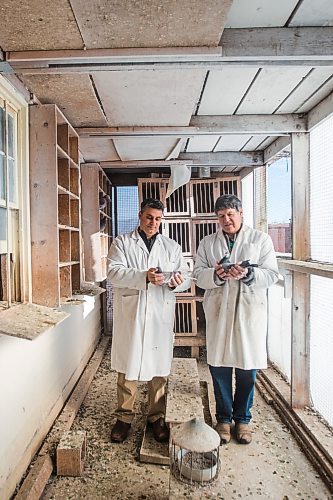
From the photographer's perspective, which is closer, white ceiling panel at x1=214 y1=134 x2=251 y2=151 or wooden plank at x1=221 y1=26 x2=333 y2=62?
wooden plank at x1=221 y1=26 x2=333 y2=62

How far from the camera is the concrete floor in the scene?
1912 millimetres

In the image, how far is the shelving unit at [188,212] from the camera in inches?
163

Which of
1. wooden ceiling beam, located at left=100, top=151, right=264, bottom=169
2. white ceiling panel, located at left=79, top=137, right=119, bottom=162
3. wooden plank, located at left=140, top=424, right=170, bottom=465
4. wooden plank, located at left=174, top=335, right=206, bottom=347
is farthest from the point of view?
wooden plank, located at left=174, top=335, right=206, bottom=347

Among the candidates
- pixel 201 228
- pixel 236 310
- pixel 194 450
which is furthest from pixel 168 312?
pixel 201 228

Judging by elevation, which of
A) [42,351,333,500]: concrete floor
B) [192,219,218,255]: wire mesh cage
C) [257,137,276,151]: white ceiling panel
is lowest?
[42,351,333,500]: concrete floor

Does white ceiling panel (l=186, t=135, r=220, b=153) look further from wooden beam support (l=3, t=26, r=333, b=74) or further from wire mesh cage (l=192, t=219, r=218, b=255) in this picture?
wooden beam support (l=3, t=26, r=333, b=74)

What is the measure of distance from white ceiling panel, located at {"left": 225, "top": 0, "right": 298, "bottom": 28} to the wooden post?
1.25m

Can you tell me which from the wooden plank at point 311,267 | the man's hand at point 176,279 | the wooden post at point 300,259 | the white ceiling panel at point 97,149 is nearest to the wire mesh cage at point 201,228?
the white ceiling panel at point 97,149

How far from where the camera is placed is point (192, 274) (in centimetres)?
255

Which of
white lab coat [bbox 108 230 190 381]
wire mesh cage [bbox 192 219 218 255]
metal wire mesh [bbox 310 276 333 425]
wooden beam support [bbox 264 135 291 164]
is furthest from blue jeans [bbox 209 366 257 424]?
wire mesh cage [bbox 192 219 218 255]

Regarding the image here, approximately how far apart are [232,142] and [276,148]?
15.1 inches

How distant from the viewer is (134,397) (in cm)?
244

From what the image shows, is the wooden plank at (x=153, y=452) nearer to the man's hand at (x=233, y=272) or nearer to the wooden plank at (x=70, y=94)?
the man's hand at (x=233, y=272)

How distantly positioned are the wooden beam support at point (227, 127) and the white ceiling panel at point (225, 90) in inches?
2.5
